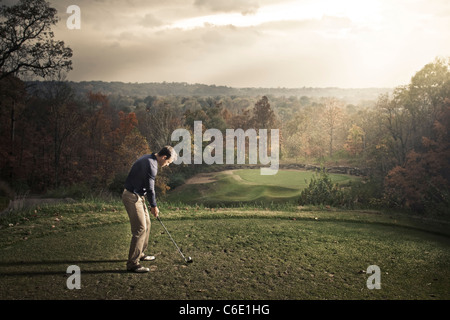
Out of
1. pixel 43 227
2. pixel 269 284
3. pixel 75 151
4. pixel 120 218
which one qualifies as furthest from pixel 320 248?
pixel 75 151

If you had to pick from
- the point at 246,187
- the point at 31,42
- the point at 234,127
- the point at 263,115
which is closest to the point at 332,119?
the point at 246,187

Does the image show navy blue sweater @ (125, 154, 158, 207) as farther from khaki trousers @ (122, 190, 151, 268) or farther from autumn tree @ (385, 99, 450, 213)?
autumn tree @ (385, 99, 450, 213)

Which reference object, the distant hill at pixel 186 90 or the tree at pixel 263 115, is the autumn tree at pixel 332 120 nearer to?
the distant hill at pixel 186 90

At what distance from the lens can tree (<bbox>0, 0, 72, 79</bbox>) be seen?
14812 mm

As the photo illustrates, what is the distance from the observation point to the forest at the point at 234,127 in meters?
13.2

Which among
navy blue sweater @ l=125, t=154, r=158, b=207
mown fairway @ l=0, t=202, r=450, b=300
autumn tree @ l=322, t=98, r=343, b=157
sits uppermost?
autumn tree @ l=322, t=98, r=343, b=157

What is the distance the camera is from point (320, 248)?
5.88m

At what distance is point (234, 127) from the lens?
2648 cm

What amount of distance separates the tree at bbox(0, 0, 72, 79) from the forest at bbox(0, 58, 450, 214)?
4.69 feet

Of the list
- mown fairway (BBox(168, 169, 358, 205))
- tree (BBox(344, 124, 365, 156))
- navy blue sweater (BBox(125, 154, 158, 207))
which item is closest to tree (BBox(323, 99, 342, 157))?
tree (BBox(344, 124, 365, 156))

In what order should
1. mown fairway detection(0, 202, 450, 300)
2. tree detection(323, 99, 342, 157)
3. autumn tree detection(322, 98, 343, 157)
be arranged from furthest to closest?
tree detection(323, 99, 342, 157) < autumn tree detection(322, 98, 343, 157) < mown fairway detection(0, 202, 450, 300)

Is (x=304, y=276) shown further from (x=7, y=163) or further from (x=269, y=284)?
(x=7, y=163)

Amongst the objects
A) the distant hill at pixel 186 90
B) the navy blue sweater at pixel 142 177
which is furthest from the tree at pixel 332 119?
the navy blue sweater at pixel 142 177

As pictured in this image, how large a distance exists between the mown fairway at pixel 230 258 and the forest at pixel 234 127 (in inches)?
218
